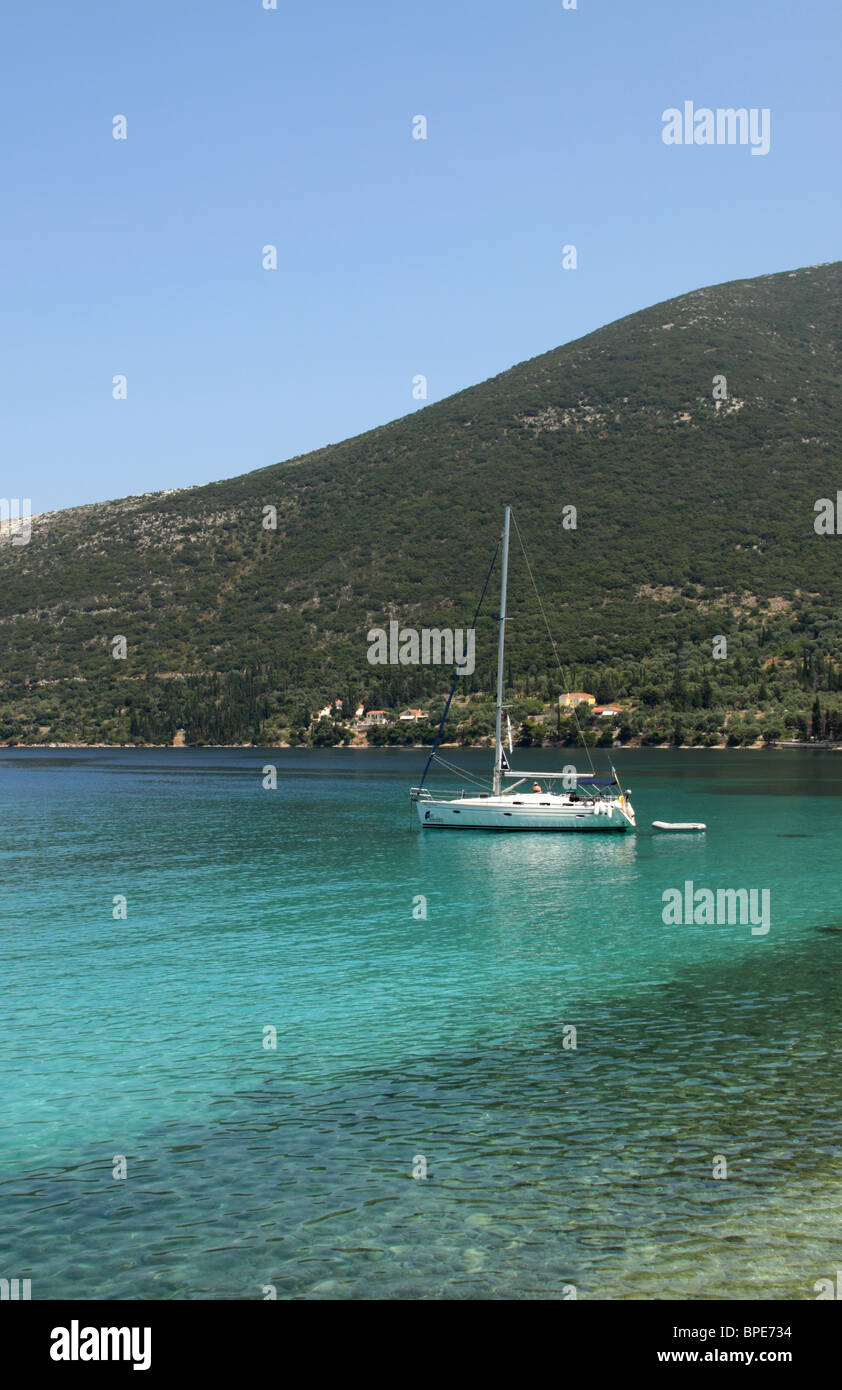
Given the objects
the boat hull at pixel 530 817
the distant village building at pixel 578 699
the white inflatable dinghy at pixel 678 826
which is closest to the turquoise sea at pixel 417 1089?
the boat hull at pixel 530 817

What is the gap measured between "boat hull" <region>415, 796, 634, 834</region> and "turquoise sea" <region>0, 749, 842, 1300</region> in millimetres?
11985

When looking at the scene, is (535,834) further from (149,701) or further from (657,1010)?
(149,701)

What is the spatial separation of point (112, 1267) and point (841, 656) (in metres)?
141

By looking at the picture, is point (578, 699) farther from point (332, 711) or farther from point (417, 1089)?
point (417, 1089)

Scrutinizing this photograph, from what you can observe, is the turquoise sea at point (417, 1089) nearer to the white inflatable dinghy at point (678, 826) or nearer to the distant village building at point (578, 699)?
the white inflatable dinghy at point (678, 826)

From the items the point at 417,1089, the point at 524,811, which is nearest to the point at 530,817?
the point at 524,811

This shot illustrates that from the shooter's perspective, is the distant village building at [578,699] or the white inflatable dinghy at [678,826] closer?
the white inflatable dinghy at [678,826]

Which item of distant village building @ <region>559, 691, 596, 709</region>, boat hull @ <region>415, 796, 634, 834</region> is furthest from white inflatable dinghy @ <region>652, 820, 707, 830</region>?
distant village building @ <region>559, 691, 596, 709</region>

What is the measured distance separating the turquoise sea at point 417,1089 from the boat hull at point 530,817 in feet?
39.3

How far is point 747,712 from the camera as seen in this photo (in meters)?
136

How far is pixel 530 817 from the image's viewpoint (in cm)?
5059

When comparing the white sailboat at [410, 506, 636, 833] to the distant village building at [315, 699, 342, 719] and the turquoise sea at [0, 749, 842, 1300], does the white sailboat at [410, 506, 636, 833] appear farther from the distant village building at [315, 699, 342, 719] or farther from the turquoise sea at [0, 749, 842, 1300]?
the distant village building at [315, 699, 342, 719]

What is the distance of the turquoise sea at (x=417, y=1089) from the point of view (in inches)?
422
